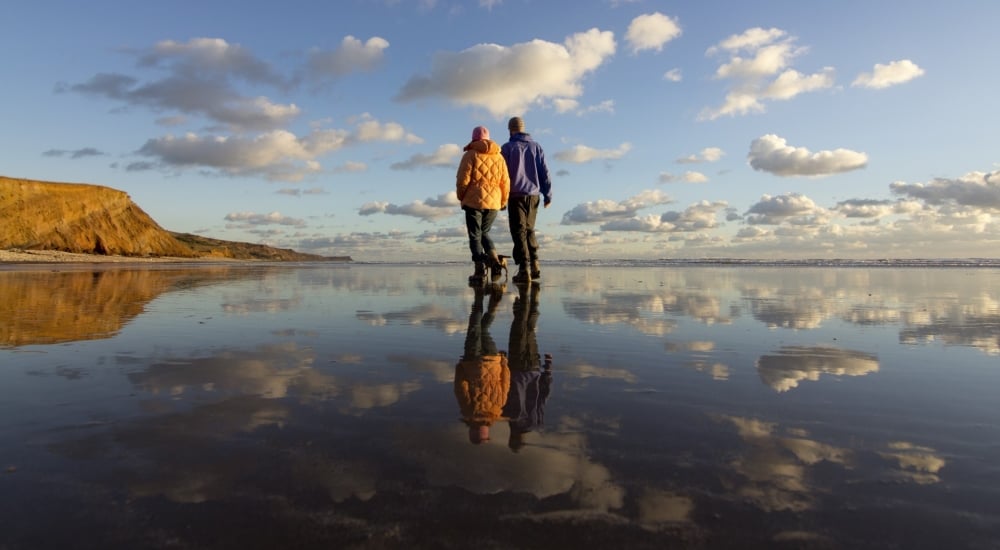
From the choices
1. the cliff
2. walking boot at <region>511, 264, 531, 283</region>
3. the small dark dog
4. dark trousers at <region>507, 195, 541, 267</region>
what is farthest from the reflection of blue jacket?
the cliff

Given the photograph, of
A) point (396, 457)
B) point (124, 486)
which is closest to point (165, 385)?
point (124, 486)

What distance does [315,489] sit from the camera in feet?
4.39

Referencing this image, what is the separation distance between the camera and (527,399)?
2197mm

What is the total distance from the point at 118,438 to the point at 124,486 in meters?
0.45

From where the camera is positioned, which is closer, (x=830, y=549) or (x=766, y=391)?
(x=830, y=549)

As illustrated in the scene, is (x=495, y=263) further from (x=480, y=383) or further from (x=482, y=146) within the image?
(x=480, y=383)

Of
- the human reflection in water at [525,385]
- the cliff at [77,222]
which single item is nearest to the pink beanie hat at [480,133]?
the human reflection in water at [525,385]

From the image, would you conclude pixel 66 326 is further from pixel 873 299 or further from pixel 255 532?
pixel 873 299

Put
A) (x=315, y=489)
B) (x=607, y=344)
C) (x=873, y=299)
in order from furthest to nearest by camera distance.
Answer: (x=873, y=299), (x=607, y=344), (x=315, y=489)

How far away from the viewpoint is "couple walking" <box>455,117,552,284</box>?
8438mm

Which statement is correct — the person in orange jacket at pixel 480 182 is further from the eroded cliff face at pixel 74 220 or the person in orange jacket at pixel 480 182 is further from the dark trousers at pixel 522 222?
the eroded cliff face at pixel 74 220

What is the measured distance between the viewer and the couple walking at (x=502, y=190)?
27.7 feet

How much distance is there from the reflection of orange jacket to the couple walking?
567cm

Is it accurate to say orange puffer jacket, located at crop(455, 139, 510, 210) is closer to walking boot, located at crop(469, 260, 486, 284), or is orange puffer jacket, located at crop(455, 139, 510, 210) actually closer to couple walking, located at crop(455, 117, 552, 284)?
couple walking, located at crop(455, 117, 552, 284)
